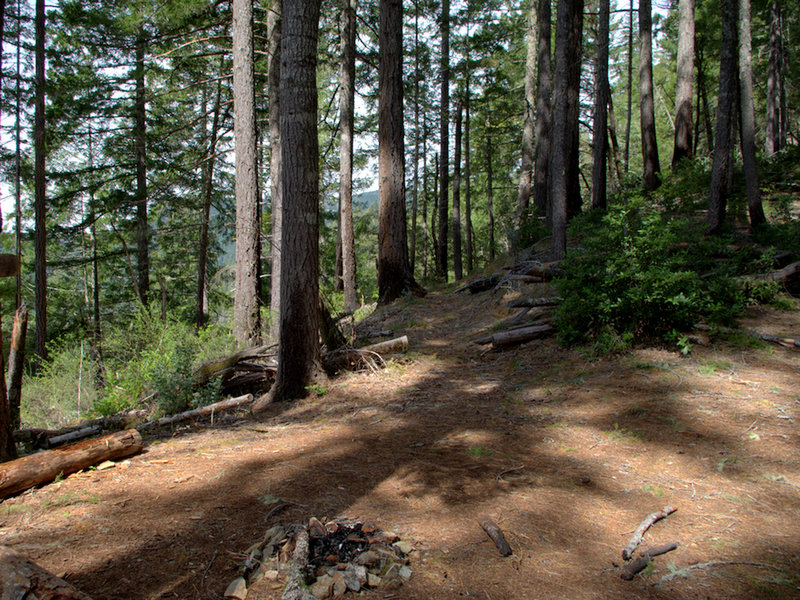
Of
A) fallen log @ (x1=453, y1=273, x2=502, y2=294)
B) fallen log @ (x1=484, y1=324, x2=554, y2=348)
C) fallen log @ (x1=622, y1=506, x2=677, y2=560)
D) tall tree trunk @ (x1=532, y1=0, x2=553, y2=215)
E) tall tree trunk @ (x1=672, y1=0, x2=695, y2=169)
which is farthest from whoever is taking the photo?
tall tree trunk @ (x1=532, y1=0, x2=553, y2=215)

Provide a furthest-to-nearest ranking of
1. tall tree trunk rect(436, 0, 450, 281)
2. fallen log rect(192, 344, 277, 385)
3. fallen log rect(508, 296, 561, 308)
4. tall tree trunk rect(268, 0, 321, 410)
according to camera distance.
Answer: tall tree trunk rect(436, 0, 450, 281) < fallen log rect(508, 296, 561, 308) < fallen log rect(192, 344, 277, 385) < tall tree trunk rect(268, 0, 321, 410)

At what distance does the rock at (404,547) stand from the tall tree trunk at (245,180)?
7195 millimetres

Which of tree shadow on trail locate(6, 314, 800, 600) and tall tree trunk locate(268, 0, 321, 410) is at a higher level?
tall tree trunk locate(268, 0, 321, 410)

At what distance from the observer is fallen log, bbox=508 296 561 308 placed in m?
7.86

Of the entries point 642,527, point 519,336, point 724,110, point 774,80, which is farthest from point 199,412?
point 774,80

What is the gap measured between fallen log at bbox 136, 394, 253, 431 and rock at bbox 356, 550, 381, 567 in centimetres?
380

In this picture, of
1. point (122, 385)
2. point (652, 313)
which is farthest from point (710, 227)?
point (122, 385)

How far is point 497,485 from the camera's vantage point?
11.8 ft

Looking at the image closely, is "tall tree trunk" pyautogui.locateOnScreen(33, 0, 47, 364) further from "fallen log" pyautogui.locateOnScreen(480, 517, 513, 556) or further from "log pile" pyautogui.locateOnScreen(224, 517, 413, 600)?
"fallen log" pyautogui.locateOnScreen(480, 517, 513, 556)

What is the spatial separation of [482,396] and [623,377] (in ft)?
5.51

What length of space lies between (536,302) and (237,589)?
660 cm

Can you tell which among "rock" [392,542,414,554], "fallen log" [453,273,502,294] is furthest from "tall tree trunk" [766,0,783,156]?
"rock" [392,542,414,554]

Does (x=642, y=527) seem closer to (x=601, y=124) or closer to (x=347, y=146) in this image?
(x=601, y=124)

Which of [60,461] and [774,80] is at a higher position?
[774,80]
